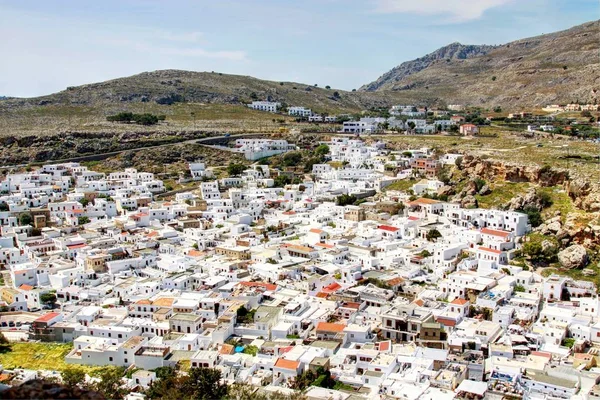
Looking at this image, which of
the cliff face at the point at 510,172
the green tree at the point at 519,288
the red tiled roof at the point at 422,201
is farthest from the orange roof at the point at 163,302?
the cliff face at the point at 510,172

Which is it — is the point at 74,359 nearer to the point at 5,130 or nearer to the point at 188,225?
the point at 188,225

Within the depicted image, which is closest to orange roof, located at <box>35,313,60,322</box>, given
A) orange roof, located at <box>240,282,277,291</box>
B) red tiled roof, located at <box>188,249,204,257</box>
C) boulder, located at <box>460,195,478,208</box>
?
orange roof, located at <box>240,282,277,291</box>

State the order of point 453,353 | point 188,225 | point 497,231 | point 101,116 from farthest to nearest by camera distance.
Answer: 1. point 101,116
2. point 188,225
3. point 497,231
4. point 453,353

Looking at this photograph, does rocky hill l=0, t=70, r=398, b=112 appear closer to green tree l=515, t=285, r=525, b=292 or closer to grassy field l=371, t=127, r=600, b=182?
grassy field l=371, t=127, r=600, b=182

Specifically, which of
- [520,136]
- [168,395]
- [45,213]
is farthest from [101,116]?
[168,395]

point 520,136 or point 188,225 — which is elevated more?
point 520,136

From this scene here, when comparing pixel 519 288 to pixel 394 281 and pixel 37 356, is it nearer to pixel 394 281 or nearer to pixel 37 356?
pixel 394 281

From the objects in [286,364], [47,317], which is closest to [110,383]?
[286,364]
